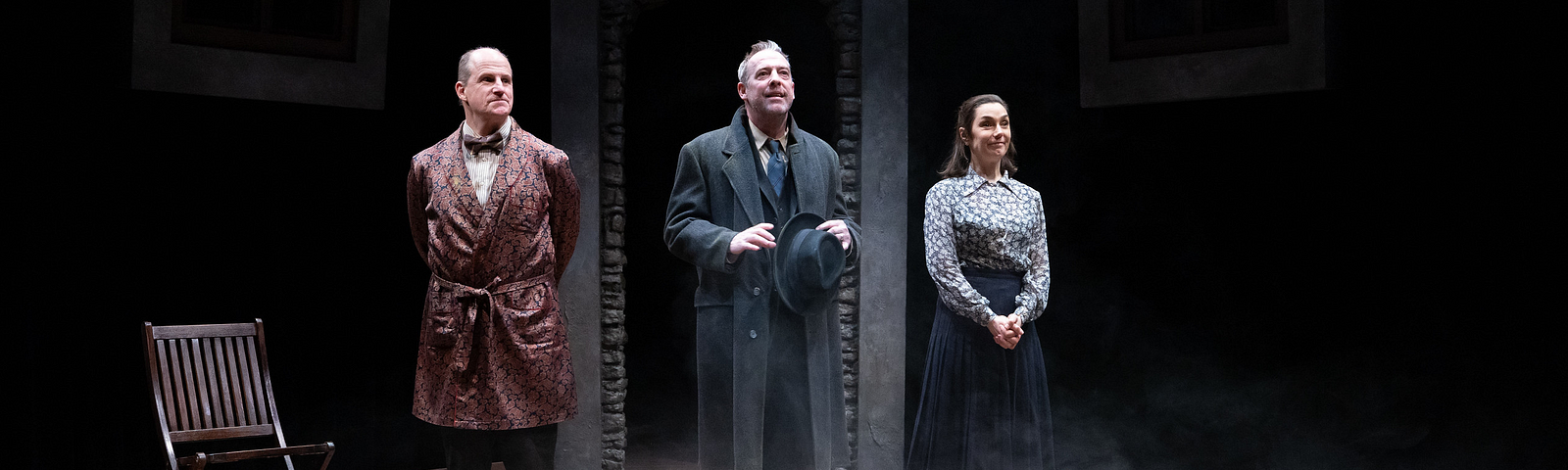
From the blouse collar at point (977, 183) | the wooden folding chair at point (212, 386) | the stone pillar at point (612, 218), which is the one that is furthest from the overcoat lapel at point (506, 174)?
the stone pillar at point (612, 218)

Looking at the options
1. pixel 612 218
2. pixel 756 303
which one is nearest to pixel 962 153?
pixel 756 303

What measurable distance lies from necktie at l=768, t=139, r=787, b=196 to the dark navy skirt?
2.44 ft

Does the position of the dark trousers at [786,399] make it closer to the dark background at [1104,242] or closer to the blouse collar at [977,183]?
the blouse collar at [977,183]

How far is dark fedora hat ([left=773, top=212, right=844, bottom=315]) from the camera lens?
3078 millimetres

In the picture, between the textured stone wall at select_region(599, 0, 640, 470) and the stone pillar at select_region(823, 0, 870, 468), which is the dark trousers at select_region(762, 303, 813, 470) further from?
the textured stone wall at select_region(599, 0, 640, 470)

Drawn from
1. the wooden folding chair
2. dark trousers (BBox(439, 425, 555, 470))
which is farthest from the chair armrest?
dark trousers (BBox(439, 425, 555, 470))

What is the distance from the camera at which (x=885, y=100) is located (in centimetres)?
500

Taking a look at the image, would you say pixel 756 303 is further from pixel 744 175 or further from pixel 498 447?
pixel 498 447

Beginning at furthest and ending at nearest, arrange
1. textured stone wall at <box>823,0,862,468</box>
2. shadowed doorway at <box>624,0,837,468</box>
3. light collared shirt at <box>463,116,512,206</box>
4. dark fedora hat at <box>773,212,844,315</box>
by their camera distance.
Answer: shadowed doorway at <box>624,0,837,468</box> → textured stone wall at <box>823,0,862,468</box> → light collared shirt at <box>463,116,512,206</box> → dark fedora hat at <box>773,212,844,315</box>

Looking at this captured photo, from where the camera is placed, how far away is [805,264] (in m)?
3.07

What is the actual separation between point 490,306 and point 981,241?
1620 millimetres

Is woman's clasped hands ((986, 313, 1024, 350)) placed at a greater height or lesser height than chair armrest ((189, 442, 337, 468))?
greater

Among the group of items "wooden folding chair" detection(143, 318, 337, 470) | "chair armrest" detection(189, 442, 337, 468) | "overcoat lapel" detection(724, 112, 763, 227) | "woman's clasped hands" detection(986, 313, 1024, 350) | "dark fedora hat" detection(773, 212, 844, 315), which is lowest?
"chair armrest" detection(189, 442, 337, 468)

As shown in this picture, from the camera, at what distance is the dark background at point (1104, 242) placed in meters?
3.27
